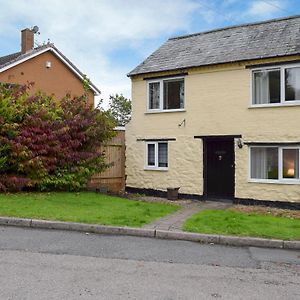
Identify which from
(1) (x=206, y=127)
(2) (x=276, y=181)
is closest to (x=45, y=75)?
(1) (x=206, y=127)

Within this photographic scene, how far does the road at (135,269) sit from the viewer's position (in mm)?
5570

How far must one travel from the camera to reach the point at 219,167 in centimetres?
1638

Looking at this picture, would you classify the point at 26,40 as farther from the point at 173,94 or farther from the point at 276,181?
the point at 276,181

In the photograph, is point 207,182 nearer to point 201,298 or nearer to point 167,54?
point 167,54

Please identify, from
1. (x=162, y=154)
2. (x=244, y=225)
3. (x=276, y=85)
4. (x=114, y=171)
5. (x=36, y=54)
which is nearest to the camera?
(x=244, y=225)

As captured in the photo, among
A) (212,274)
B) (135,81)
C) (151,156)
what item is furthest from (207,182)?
(212,274)

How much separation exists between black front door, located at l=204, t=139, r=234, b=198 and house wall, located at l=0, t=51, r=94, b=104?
14094 millimetres

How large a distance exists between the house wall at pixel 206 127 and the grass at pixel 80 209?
296 centimetres

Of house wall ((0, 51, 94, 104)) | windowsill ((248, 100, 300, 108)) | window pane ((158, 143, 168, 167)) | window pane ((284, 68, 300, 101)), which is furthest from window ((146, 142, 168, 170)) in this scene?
house wall ((0, 51, 94, 104))

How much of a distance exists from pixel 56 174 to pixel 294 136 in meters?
8.36

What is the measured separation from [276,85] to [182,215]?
5994 millimetres

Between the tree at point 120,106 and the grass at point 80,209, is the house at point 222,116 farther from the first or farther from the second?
the tree at point 120,106

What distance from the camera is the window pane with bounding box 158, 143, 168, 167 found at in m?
17.6

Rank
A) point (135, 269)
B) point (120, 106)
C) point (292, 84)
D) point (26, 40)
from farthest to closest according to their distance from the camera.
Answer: point (120, 106)
point (26, 40)
point (292, 84)
point (135, 269)
